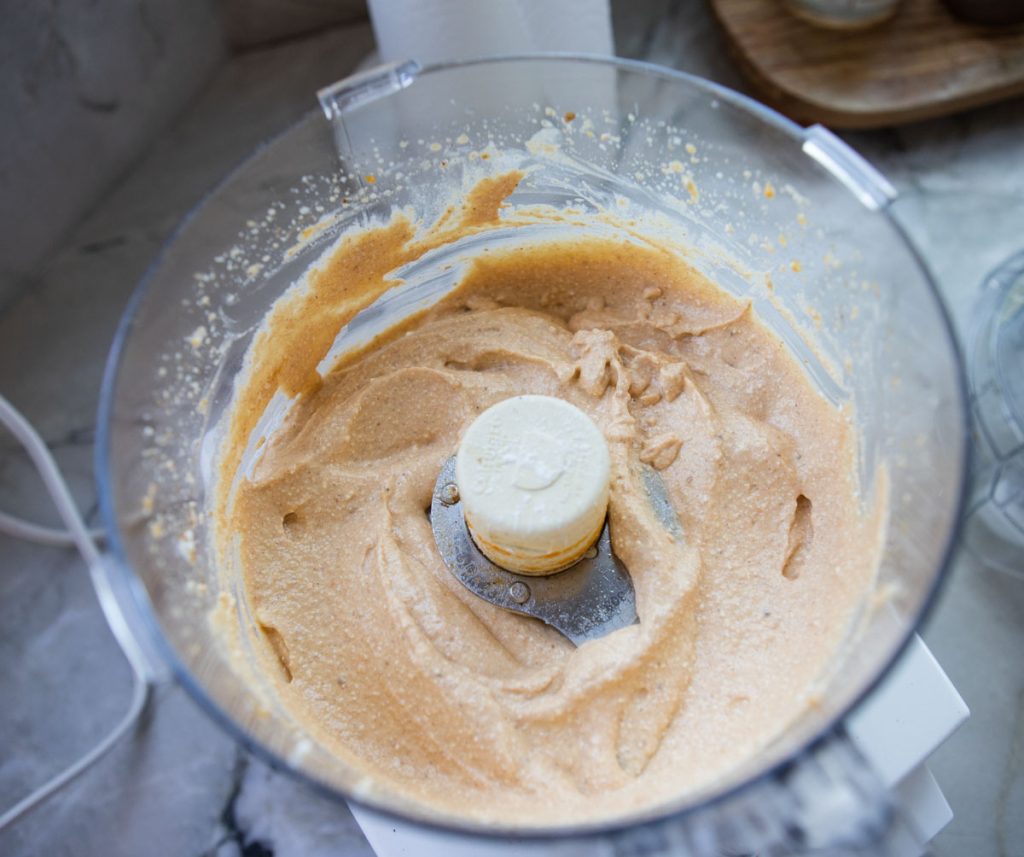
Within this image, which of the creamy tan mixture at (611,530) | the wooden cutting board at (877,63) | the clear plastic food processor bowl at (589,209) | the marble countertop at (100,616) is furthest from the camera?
the wooden cutting board at (877,63)

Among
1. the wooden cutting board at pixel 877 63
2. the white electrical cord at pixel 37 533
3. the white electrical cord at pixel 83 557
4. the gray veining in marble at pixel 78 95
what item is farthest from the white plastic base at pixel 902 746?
the gray veining in marble at pixel 78 95

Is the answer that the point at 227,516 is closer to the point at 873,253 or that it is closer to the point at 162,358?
the point at 162,358

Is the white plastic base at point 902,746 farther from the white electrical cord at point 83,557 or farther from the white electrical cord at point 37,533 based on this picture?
the white electrical cord at point 37,533

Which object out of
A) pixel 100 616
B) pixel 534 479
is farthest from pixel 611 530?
pixel 100 616

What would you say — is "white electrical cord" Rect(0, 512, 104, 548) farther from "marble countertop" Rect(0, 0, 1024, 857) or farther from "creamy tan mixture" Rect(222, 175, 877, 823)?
"creamy tan mixture" Rect(222, 175, 877, 823)

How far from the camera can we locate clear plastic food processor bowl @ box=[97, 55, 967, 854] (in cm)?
66

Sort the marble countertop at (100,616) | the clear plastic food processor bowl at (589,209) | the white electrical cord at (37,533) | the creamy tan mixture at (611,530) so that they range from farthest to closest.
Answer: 1. the white electrical cord at (37,533)
2. the marble countertop at (100,616)
3. the creamy tan mixture at (611,530)
4. the clear plastic food processor bowl at (589,209)

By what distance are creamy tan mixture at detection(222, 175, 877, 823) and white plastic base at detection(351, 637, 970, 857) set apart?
54mm

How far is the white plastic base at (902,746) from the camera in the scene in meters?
0.80

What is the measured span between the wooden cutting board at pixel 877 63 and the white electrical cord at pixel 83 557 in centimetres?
103

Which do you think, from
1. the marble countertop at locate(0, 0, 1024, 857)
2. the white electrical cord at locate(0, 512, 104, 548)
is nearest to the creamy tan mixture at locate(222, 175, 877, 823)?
the marble countertop at locate(0, 0, 1024, 857)

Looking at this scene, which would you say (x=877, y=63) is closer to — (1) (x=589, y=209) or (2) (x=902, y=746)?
(1) (x=589, y=209)

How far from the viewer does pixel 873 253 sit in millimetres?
827

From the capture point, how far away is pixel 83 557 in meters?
1.16
